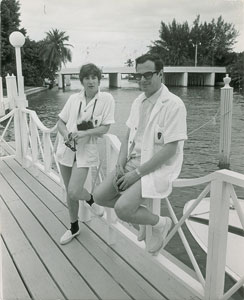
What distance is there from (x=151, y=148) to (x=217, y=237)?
24.7 inches

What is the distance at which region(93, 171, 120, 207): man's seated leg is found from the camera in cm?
237

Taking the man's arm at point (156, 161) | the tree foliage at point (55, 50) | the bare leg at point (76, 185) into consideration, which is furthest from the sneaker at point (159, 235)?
the tree foliage at point (55, 50)

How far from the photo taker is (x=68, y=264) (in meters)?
2.63

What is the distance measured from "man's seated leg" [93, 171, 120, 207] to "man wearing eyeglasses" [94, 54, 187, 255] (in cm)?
3

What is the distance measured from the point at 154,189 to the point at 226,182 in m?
0.43

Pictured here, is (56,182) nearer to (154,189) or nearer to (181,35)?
(154,189)

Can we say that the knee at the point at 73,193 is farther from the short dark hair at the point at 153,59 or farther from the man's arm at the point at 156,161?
the short dark hair at the point at 153,59

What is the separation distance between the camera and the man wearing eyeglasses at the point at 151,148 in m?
2.07

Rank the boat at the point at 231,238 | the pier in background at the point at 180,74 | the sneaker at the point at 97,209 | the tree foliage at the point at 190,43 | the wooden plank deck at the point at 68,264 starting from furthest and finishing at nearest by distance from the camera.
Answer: the pier in background at the point at 180,74 < the tree foliage at the point at 190,43 < the boat at the point at 231,238 < the sneaker at the point at 97,209 < the wooden plank deck at the point at 68,264

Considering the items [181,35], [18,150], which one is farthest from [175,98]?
[181,35]

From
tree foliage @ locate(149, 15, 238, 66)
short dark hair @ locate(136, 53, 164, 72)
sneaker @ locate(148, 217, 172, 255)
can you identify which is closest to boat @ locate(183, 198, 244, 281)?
sneaker @ locate(148, 217, 172, 255)

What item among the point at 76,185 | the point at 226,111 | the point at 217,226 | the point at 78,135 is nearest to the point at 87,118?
the point at 78,135

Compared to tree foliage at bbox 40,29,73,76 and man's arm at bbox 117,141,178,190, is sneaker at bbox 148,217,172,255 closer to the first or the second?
man's arm at bbox 117,141,178,190

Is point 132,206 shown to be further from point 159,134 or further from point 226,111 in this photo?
point 226,111
